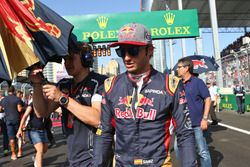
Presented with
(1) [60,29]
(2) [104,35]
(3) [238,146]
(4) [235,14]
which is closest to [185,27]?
(2) [104,35]

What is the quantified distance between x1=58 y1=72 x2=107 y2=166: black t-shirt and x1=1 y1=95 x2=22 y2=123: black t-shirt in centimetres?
676

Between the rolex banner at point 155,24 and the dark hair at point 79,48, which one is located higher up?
the rolex banner at point 155,24

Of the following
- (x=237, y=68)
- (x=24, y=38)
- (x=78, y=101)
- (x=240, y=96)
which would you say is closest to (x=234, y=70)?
(x=237, y=68)

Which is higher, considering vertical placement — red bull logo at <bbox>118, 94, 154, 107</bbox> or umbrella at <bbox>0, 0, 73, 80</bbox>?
umbrella at <bbox>0, 0, 73, 80</bbox>

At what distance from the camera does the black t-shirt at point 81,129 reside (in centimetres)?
261

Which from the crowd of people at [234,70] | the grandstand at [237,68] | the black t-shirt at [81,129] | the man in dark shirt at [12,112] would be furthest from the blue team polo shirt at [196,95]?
the crowd of people at [234,70]

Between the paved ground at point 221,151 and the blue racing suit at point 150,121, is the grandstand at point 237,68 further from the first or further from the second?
the blue racing suit at point 150,121

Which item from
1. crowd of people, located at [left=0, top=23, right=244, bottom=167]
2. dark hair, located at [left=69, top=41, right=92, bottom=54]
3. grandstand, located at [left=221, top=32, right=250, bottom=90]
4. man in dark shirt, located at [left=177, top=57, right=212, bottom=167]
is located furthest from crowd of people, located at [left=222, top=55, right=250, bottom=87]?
crowd of people, located at [left=0, top=23, right=244, bottom=167]

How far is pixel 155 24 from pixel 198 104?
46.3ft

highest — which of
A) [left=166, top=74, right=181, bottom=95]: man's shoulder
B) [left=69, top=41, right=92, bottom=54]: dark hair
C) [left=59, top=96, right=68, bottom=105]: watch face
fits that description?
[left=69, top=41, right=92, bottom=54]: dark hair

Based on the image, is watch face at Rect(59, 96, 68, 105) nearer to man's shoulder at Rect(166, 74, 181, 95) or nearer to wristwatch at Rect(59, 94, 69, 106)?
wristwatch at Rect(59, 94, 69, 106)

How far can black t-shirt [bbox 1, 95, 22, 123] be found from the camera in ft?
29.7

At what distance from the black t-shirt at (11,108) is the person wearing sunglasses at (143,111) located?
7296 mm

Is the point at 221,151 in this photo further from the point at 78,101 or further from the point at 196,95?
the point at 78,101
